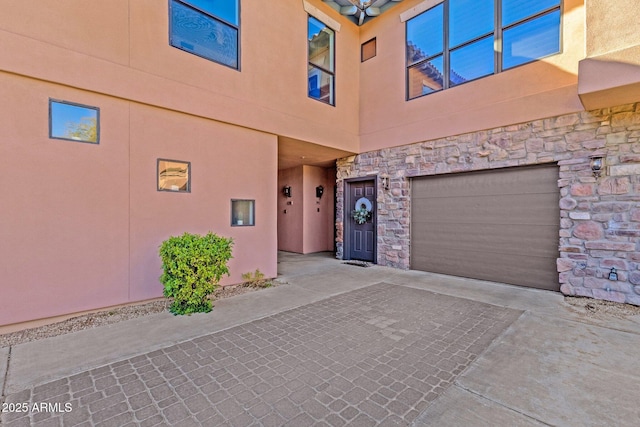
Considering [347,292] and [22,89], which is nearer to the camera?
[22,89]

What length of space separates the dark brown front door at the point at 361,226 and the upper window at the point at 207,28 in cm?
431

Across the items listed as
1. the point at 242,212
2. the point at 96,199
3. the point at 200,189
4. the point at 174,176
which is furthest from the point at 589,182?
the point at 96,199

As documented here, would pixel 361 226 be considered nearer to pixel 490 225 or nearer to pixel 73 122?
pixel 490 225

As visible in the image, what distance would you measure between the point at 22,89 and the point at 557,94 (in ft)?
25.0

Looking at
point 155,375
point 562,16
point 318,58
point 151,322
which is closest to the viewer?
point 155,375

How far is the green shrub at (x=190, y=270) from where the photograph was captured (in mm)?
3744

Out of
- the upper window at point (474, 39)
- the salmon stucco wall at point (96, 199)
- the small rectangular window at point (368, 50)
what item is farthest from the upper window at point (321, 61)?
the salmon stucco wall at point (96, 199)

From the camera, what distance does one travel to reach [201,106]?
188 inches

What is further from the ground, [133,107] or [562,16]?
[562,16]

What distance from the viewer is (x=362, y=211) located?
774 centimetres

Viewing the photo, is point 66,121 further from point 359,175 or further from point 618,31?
point 618,31

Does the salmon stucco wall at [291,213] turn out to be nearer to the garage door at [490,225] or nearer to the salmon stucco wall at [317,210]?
the salmon stucco wall at [317,210]

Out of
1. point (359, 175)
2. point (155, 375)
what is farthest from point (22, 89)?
point (359, 175)

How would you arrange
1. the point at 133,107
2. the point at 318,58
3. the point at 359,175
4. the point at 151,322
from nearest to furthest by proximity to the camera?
the point at 151,322, the point at 133,107, the point at 318,58, the point at 359,175
